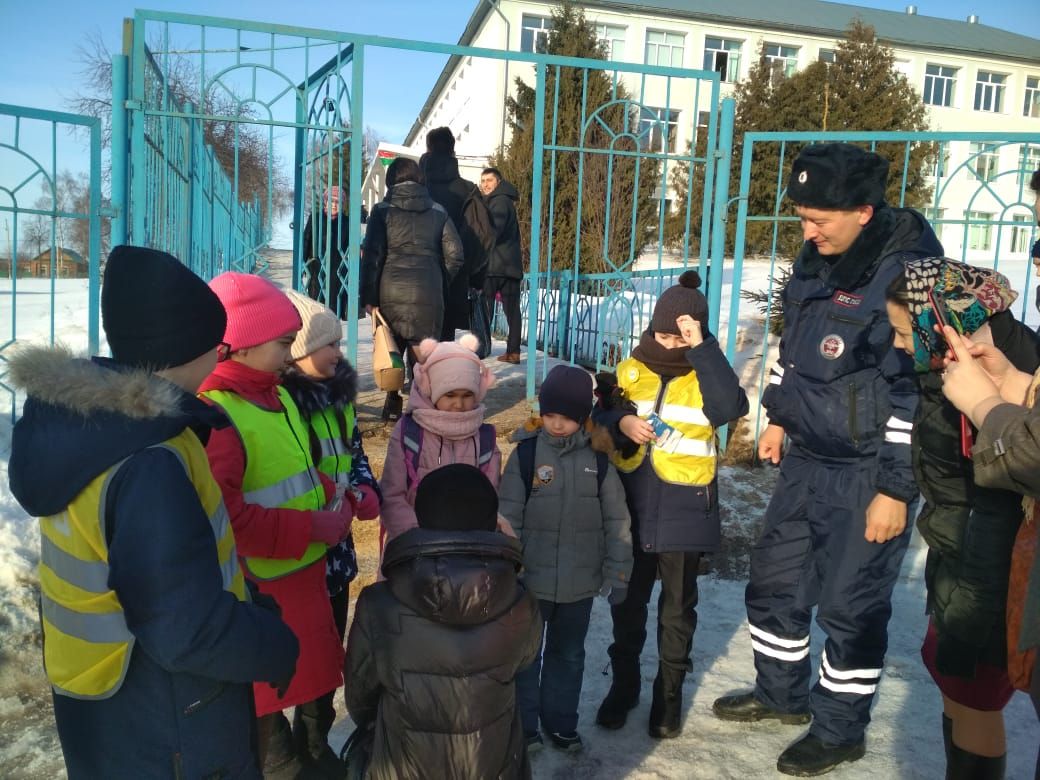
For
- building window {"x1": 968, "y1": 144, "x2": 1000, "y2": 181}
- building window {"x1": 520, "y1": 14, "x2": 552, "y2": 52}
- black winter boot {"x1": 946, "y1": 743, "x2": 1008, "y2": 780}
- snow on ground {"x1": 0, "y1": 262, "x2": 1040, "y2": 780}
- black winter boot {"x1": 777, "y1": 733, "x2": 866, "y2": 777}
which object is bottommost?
snow on ground {"x1": 0, "y1": 262, "x2": 1040, "y2": 780}

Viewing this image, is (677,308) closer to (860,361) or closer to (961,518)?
(860,361)

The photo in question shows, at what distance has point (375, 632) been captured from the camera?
1.83 m

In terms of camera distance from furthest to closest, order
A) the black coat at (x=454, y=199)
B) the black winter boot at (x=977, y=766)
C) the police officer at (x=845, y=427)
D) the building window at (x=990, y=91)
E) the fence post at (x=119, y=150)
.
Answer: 1. the building window at (x=990, y=91)
2. the black coat at (x=454, y=199)
3. the fence post at (x=119, y=150)
4. the police officer at (x=845, y=427)
5. the black winter boot at (x=977, y=766)

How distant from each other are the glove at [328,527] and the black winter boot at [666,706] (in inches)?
50.8

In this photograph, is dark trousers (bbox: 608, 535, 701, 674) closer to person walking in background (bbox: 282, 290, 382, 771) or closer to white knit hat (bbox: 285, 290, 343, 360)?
person walking in background (bbox: 282, 290, 382, 771)

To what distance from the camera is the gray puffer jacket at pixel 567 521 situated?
267 centimetres

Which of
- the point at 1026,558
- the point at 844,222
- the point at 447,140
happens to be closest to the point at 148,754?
the point at 1026,558

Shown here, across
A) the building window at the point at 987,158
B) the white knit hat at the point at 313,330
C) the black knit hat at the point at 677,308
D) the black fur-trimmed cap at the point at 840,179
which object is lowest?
the white knit hat at the point at 313,330

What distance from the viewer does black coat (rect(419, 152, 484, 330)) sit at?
20.8ft

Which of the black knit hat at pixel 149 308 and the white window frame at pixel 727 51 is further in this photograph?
the white window frame at pixel 727 51

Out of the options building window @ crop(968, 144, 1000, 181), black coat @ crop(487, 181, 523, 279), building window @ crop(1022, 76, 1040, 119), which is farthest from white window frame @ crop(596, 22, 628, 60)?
black coat @ crop(487, 181, 523, 279)

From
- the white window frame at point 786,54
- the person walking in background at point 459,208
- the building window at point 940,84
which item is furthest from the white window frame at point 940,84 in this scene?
the person walking in background at point 459,208

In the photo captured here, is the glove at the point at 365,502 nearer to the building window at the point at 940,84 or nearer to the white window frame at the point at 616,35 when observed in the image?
the white window frame at the point at 616,35

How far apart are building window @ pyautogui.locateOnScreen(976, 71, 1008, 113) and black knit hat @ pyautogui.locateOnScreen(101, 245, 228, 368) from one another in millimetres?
41751
